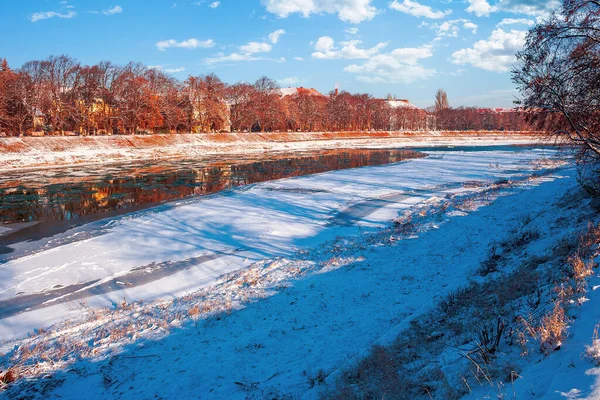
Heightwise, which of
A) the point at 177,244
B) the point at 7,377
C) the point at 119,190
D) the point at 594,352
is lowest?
the point at 7,377

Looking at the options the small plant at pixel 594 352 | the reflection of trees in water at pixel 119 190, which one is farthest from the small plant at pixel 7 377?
the reflection of trees in water at pixel 119 190

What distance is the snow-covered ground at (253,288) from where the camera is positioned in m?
6.02

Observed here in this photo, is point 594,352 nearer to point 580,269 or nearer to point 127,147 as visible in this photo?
point 580,269

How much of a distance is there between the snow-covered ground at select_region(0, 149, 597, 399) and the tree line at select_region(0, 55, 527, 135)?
37490 millimetres

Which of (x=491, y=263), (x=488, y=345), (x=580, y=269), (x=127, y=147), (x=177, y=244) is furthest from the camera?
(x=127, y=147)

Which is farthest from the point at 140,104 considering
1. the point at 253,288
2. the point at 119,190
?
the point at 253,288

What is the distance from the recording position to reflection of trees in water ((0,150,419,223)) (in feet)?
65.6

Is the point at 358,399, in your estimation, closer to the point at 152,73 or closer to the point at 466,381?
the point at 466,381

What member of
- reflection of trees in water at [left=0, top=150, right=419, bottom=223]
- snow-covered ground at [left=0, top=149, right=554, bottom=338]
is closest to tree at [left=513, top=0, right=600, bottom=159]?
snow-covered ground at [left=0, top=149, right=554, bottom=338]

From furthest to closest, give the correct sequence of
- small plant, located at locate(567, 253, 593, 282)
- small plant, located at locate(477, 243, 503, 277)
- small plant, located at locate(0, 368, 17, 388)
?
small plant, located at locate(477, 243, 503, 277) < small plant, located at locate(0, 368, 17, 388) < small plant, located at locate(567, 253, 593, 282)

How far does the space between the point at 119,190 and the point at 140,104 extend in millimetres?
44396

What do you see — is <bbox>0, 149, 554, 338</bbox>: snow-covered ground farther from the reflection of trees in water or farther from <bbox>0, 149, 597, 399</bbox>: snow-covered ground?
the reflection of trees in water

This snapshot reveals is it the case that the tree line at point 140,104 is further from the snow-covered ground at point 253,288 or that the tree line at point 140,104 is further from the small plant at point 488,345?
the small plant at point 488,345

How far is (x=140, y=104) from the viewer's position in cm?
6488
